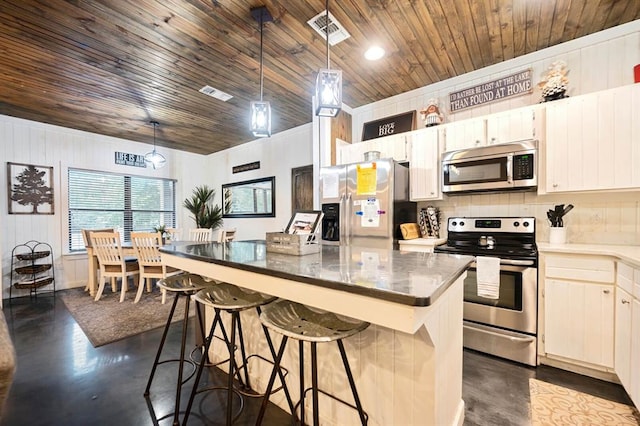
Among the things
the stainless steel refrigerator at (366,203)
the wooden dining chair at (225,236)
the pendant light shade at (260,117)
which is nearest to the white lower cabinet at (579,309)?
the stainless steel refrigerator at (366,203)

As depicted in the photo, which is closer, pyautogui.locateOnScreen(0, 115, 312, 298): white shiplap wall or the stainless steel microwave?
the stainless steel microwave

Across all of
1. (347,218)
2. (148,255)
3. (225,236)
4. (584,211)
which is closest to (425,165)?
(347,218)

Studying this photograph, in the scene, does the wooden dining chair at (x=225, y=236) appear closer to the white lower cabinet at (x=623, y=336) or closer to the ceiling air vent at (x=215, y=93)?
the ceiling air vent at (x=215, y=93)

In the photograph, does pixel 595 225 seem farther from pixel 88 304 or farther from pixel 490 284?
pixel 88 304

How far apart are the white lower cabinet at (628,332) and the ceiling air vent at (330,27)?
2463 millimetres

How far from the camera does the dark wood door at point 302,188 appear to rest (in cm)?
452

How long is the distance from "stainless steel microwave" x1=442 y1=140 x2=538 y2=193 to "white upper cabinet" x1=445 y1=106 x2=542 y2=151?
89 millimetres

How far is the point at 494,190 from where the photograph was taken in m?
2.51

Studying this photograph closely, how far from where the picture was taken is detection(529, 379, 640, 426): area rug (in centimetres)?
155

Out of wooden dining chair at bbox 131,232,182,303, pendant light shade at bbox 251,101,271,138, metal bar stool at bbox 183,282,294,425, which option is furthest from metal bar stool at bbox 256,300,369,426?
wooden dining chair at bbox 131,232,182,303

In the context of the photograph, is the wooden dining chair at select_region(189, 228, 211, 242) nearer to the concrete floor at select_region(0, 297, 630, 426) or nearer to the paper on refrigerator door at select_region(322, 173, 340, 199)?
the concrete floor at select_region(0, 297, 630, 426)

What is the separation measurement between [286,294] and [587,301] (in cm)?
213

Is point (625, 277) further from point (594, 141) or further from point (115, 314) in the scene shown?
point (115, 314)

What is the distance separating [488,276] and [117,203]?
19.5 feet
